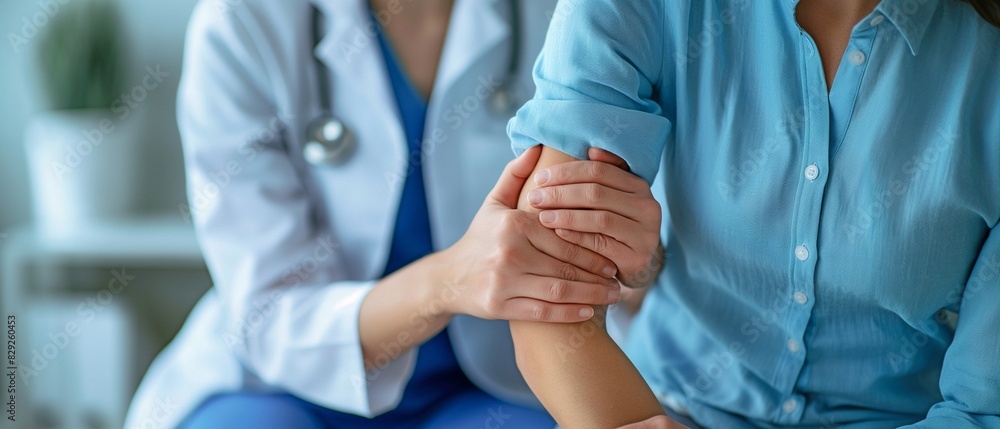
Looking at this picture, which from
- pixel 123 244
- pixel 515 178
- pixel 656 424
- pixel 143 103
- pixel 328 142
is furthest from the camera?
pixel 143 103

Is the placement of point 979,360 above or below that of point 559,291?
below

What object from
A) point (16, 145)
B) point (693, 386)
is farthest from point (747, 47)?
point (16, 145)

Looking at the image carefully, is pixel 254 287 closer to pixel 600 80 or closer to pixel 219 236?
pixel 219 236

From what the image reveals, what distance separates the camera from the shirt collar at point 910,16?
80 centimetres

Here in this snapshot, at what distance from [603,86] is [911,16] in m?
0.29

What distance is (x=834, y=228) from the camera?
0.83 meters

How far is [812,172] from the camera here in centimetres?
82

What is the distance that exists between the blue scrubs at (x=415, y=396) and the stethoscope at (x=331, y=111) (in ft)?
0.27

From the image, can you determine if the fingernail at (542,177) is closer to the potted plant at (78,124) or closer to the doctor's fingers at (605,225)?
the doctor's fingers at (605,225)

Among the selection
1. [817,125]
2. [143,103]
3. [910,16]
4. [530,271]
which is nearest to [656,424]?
[530,271]

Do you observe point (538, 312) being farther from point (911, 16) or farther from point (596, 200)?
point (911, 16)

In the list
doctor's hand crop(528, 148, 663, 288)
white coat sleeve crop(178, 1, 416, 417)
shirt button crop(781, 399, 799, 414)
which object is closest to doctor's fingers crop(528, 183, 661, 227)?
doctor's hand crop(528, 148, 663, 288)

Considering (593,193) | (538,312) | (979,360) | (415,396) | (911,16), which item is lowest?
(415,396)

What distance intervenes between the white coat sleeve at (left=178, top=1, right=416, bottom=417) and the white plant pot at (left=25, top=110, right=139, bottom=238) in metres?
0.77
